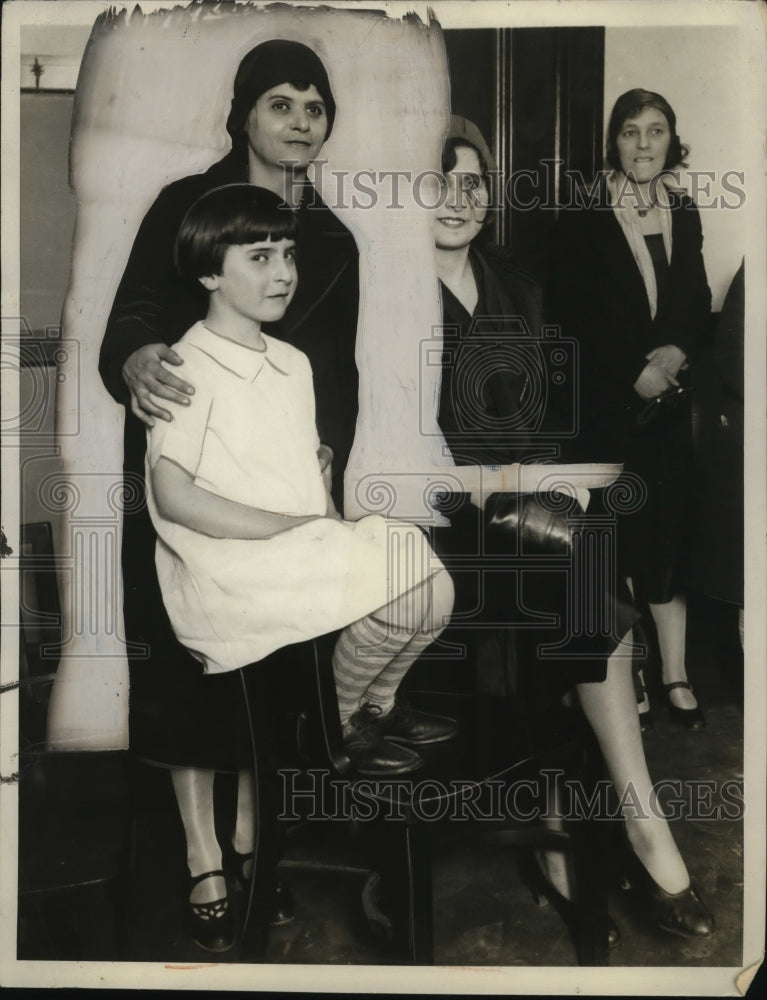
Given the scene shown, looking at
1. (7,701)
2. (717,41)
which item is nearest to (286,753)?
(7,701)

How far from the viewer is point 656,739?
1.90 meters

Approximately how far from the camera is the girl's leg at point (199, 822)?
1879 mm

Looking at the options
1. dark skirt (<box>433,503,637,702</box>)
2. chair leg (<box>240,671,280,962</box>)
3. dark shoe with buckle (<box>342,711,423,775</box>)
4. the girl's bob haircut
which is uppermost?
the girl's bob haircut

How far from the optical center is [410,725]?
1.86 meters

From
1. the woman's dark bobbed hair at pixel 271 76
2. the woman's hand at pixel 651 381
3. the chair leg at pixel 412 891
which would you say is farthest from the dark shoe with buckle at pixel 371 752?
the woman's dark bobbed hair at pixel 271 76

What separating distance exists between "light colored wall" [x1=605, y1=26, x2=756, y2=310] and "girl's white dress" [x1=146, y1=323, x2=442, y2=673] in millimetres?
832

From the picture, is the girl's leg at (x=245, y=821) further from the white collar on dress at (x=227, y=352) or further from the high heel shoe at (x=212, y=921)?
the white collar on dress at (x=227, y=352)

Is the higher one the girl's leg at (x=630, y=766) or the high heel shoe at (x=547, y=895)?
the girl's leg at (x=630, y=766)

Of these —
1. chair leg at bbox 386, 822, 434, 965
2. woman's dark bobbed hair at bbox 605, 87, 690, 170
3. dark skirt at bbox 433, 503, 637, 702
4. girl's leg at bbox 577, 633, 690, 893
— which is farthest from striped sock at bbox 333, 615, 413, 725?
woman's dark bobbed hair at bbox 605, 87, 690, 170

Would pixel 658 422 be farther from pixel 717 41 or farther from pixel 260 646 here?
pixel 260 646

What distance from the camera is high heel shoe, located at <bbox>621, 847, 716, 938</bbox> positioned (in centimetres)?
189

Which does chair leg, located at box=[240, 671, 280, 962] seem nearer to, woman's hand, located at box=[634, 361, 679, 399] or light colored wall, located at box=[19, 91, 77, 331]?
light colored wall, located at box=[19, 91, 77, 331]

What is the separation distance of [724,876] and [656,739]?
30cm

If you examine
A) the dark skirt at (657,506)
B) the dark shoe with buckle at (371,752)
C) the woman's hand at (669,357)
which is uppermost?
the woman's hand at (669,357)
